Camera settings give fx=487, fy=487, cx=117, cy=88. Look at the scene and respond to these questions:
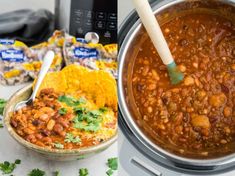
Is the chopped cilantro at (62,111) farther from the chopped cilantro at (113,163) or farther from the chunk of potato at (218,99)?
the chunk of potato at (218,99)

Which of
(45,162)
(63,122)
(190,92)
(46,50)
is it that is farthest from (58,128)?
(190,92)

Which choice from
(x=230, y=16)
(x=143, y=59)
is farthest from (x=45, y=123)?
(x=230, y=16)

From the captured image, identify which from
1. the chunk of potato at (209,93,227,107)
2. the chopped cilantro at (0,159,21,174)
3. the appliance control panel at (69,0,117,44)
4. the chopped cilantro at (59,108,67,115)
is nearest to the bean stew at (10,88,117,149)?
the chopped cilantro at (59,108,67,115)

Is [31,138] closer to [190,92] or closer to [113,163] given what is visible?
[113,163]

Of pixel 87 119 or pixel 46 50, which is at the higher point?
pixel 46 50

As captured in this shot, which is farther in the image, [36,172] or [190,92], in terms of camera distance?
[36,172]

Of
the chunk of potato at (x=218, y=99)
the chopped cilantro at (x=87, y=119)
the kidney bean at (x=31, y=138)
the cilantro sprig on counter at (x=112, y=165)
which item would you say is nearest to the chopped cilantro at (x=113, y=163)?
the cilantro sprig on counter at (x=112, y=165)

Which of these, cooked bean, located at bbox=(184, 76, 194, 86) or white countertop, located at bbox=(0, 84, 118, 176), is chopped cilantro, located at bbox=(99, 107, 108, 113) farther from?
cooked bean, located at bbox=(184, 76, 194, 86)

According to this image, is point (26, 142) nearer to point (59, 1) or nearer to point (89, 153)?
point (89, 153)
